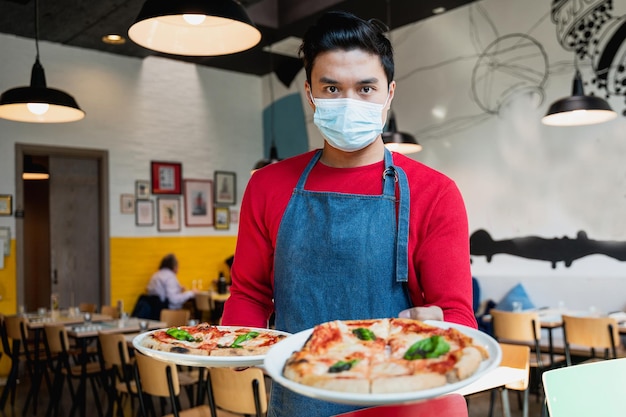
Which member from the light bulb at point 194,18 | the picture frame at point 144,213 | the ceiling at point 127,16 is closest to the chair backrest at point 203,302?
the picture frame at point 144,213

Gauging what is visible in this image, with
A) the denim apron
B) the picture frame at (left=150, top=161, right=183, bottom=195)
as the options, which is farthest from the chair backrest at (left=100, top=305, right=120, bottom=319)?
the denim apron

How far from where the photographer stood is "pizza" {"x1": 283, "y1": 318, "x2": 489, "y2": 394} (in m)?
0.97

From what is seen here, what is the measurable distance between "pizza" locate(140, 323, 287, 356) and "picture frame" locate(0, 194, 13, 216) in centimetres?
728

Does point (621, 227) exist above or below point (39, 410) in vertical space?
above

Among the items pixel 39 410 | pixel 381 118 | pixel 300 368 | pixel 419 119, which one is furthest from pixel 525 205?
pixel 300 368

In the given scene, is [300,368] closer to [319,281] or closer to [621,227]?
→ [319,281]

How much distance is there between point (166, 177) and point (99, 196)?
103 centimetres

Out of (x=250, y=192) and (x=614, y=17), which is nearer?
(x=250, y=192)

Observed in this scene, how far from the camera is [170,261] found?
877 cm

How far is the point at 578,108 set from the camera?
5.07 meters

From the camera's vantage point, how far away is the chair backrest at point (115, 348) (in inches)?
187

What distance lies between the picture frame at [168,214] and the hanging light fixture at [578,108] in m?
5.83

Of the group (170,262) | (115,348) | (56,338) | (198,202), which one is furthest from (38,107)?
(198,202)

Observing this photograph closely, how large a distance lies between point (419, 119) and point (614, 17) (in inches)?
103
